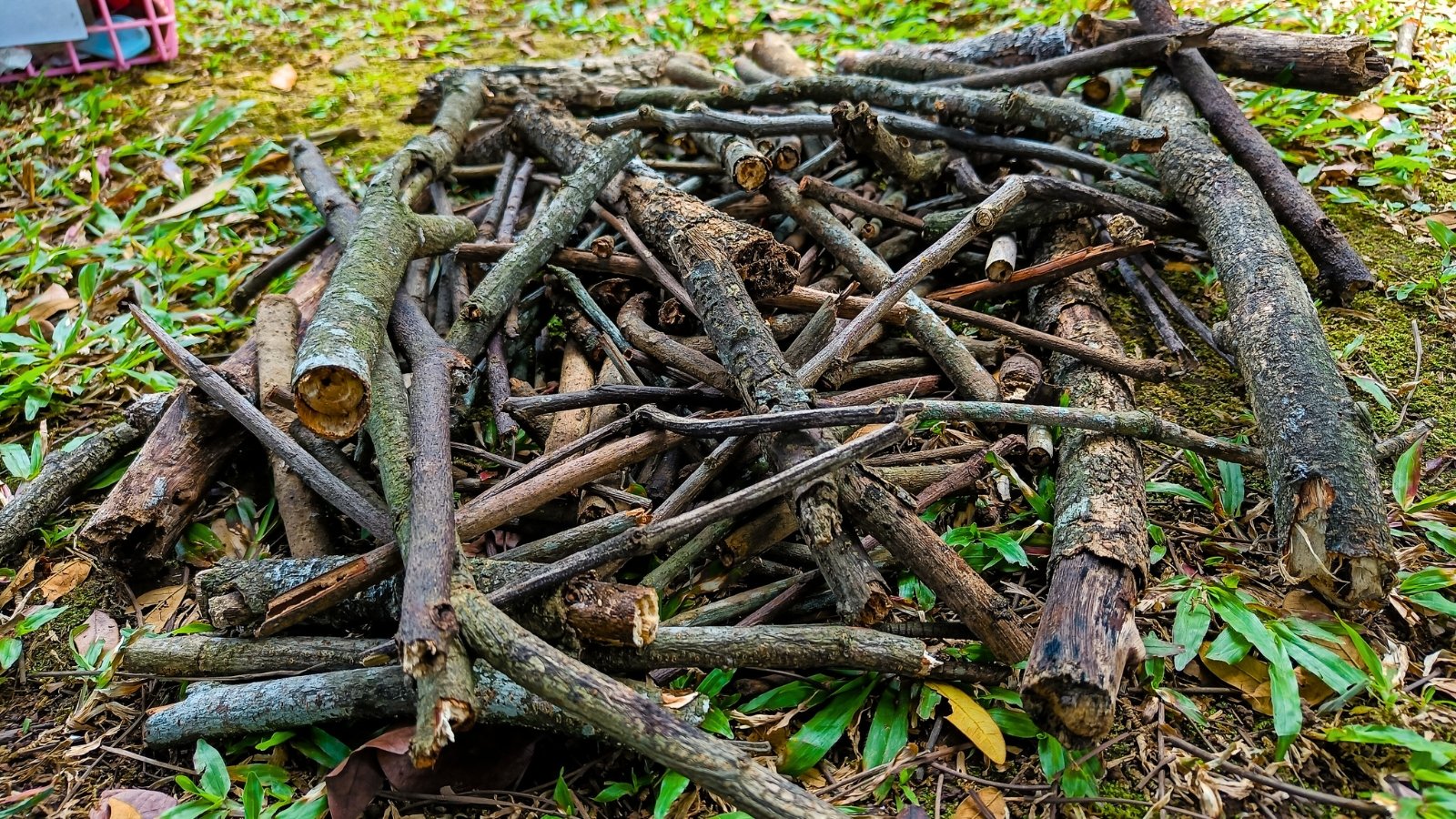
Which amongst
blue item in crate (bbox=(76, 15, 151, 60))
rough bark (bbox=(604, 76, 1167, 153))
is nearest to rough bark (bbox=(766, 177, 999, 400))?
rough bark (bbox=(604, 76, 1167, 153))

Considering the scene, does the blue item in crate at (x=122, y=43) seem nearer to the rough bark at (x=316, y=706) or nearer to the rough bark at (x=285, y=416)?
the rough bark at (x=285, y=416)

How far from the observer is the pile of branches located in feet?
7.68

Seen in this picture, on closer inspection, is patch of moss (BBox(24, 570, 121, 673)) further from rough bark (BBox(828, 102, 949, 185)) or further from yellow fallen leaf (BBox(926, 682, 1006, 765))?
rough bark (BBox(828, 102, 949, 185))

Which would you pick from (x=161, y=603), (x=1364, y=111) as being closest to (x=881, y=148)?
(x=1364, y=111)

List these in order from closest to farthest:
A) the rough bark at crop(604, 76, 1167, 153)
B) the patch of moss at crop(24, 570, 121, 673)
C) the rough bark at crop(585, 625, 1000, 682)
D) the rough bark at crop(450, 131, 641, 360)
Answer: the rough bark at crop(585, 625, 1000, 682) → the patch of moss at crop(24, 570, 121, 673) → the rough bark at crop(450, 131, 641, 360) → the rough bark at crop(604, 76, 1167, 153)

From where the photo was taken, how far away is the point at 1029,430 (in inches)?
118

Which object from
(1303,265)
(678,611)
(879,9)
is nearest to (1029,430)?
(678,611)

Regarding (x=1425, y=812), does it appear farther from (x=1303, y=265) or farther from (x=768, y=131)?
(x=768, y=131)

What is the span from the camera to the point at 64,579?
10.3 ft

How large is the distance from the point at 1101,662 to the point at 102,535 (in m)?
3.00

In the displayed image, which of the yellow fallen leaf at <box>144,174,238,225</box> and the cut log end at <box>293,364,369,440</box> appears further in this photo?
the yellow fallen leaf at <box>144,174,238,225</box>

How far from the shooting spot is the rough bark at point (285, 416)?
Answer: 2.91 meters

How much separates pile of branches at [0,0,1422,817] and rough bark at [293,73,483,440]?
0.02 m

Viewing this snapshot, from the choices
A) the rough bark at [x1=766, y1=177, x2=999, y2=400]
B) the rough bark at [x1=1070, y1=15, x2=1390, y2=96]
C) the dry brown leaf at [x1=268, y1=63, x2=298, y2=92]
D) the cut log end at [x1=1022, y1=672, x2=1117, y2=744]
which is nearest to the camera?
the cut log end at [x1=1022, y1=672, x2=1117, y2=744]
